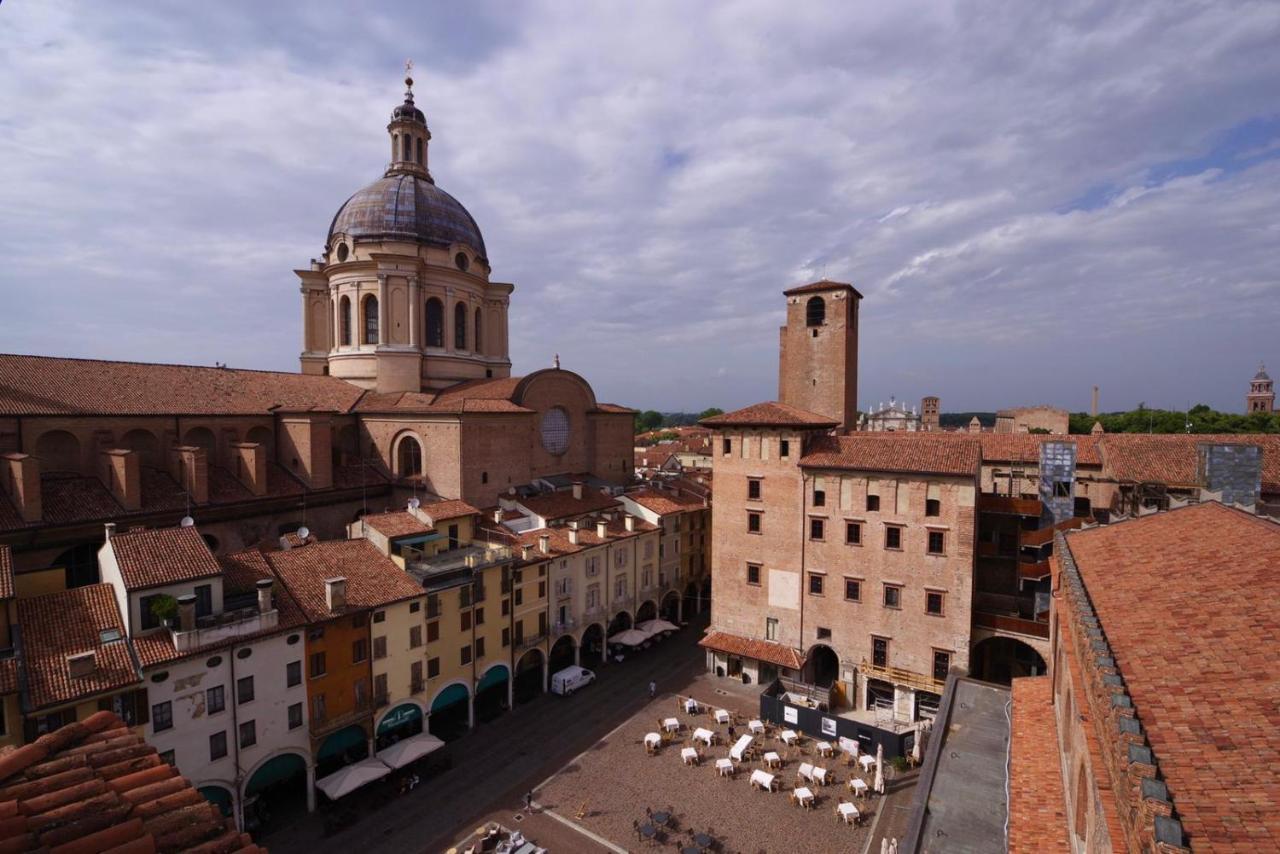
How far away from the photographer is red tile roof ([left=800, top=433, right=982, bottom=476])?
26.7m

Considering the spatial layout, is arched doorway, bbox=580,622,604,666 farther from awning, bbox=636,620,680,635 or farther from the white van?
the white van

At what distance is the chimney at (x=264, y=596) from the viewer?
66.1 ft

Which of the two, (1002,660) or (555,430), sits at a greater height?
(555,430)

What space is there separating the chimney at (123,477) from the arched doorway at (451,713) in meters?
15.4

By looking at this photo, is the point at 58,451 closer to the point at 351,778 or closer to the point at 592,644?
the point at 351,778

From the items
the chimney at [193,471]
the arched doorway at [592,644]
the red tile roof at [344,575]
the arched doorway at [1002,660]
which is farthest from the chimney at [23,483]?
the arched doorway at [1002,660]

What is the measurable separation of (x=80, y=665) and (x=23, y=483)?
419 inches

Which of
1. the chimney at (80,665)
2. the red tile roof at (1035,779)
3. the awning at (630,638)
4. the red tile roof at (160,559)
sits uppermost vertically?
the red tile roof at (160,559)

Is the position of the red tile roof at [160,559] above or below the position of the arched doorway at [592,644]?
above

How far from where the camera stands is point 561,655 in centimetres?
3384

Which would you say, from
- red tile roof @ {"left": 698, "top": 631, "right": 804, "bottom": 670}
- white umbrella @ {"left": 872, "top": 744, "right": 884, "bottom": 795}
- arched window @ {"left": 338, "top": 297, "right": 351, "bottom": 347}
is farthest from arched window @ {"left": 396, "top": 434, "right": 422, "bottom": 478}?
white umbrella @ {"left": 872, "top": 744, "right": 884, "bottom": 795}

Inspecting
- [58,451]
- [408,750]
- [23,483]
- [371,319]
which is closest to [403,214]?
[371,319]

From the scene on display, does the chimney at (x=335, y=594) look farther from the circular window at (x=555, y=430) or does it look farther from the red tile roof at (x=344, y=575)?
the circular window at (x=555, y=430)

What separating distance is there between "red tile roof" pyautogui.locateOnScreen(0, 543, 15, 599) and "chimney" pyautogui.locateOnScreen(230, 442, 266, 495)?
12319 millimetres
